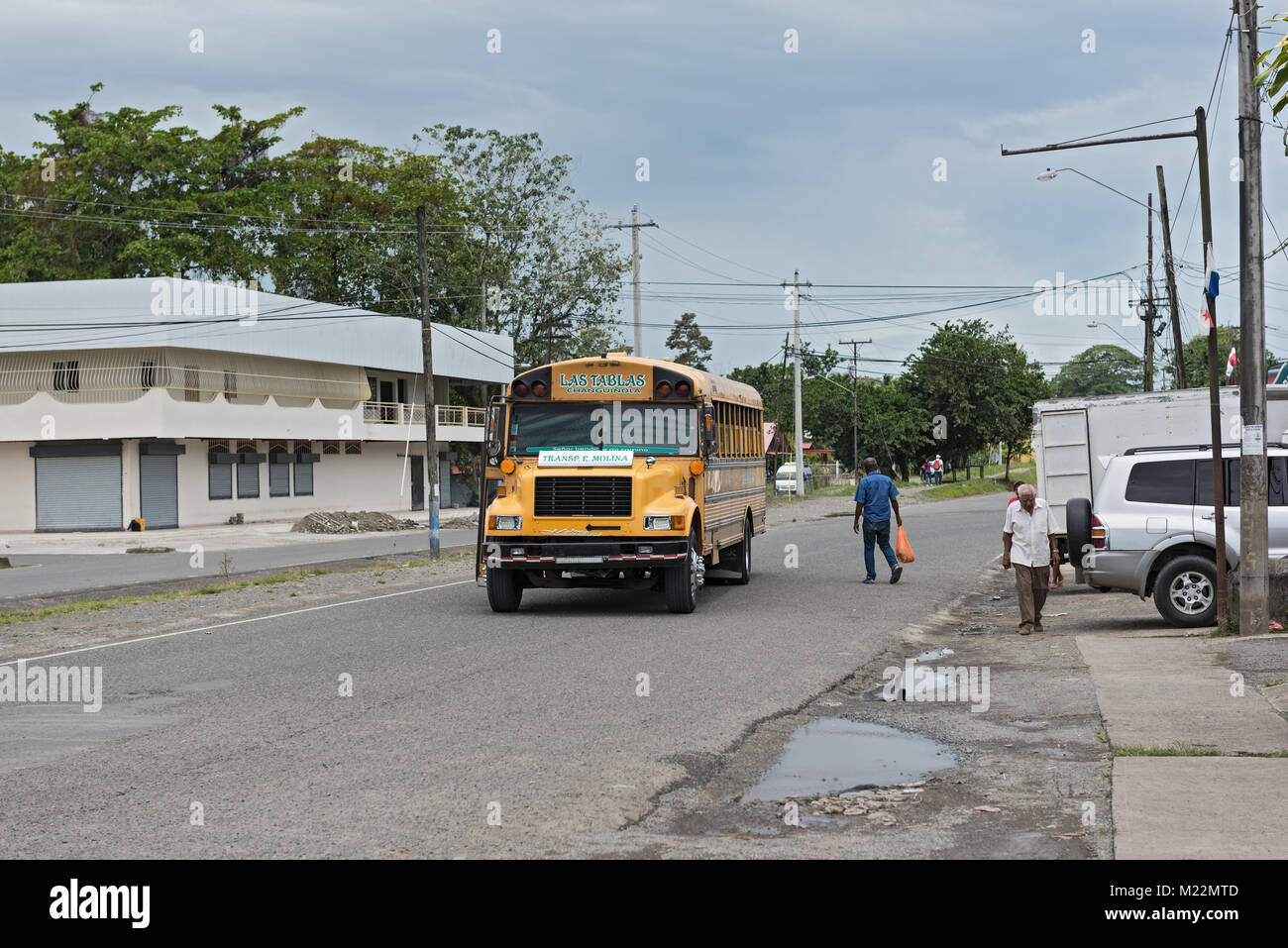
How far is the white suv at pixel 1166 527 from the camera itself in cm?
1512

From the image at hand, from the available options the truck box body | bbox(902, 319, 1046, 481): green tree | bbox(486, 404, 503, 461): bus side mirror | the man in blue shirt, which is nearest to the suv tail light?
the man in blue shirt

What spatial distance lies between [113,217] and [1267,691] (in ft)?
186

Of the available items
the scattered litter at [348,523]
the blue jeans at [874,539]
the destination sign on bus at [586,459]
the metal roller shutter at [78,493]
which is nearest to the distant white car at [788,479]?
the scattered litter at [348,523]

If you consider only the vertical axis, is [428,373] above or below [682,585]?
above

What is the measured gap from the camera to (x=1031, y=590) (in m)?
15.2

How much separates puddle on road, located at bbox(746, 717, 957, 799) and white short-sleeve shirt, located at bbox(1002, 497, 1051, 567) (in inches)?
234

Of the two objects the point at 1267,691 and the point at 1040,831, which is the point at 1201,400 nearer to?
the point at 1267,691

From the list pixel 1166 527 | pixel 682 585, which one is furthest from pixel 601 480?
pixel 1166 527

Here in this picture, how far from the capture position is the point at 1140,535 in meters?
15.3

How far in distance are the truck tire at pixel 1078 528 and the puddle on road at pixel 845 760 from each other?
6875 millimetres

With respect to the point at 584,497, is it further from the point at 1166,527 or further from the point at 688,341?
the point at 688,341

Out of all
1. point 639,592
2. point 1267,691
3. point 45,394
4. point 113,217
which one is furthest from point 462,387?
point 1267,691

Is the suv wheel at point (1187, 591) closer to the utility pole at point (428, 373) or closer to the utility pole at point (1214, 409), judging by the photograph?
the utility pole at point (1214, 409)

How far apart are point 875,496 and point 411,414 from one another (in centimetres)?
4269
